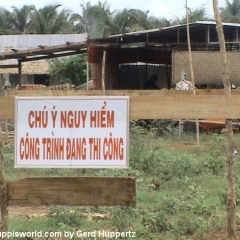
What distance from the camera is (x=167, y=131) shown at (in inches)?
670

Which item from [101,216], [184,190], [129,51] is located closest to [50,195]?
[101,216]

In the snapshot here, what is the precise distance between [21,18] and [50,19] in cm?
443

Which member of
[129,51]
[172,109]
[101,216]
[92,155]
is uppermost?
[129,51]

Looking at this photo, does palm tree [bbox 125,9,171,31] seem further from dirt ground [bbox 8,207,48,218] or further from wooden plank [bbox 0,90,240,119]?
wooden plank [bbox 0,90,240,119]

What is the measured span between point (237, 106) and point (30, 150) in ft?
5.41

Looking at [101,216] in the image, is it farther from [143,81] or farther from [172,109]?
[143,81]

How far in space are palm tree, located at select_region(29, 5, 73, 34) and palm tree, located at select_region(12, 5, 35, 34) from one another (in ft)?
3.89

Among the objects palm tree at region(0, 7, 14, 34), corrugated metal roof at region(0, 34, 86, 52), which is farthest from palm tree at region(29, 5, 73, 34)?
corrugated metal roof at region(0, 34, 86, 52)

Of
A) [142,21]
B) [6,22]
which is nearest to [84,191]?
[142,21]

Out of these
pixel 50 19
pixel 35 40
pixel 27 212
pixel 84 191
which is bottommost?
pixel 27 212

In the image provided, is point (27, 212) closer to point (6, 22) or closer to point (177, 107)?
point (177, 107)

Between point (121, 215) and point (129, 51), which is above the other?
point (129, 51)

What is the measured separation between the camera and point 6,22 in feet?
162

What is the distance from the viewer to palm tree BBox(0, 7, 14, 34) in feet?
158
